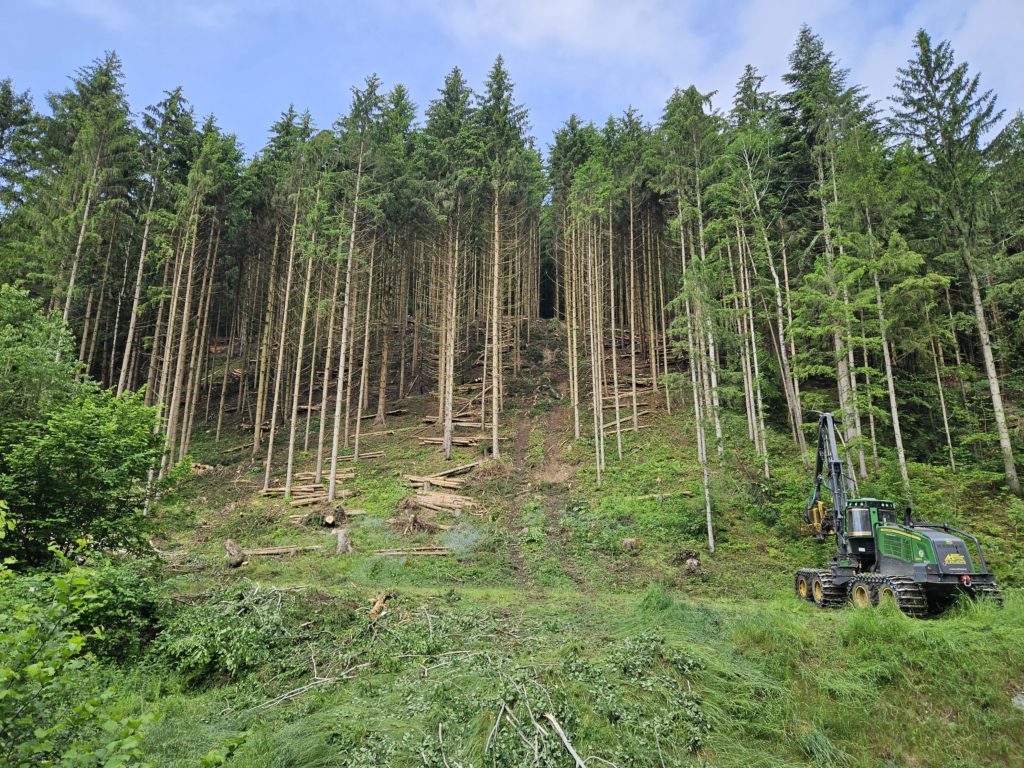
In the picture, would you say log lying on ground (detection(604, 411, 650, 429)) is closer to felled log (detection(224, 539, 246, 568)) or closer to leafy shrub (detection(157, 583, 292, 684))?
felled log (detection(224, 539, 246, 568))

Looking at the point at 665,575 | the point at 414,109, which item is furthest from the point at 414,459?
the point at 414,109

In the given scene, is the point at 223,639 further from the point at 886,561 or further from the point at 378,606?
the point at 886,561

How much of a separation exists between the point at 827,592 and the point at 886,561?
52.7 inches

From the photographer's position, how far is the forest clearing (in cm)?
522

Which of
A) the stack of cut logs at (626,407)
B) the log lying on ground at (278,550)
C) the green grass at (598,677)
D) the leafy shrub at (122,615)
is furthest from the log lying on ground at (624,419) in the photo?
the leafy shrub at (122,615)

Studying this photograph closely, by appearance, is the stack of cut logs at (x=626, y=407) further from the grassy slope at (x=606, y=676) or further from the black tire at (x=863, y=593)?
the black tire at (x=863, y=593)

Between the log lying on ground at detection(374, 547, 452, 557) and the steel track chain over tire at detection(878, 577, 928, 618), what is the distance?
10534 mm

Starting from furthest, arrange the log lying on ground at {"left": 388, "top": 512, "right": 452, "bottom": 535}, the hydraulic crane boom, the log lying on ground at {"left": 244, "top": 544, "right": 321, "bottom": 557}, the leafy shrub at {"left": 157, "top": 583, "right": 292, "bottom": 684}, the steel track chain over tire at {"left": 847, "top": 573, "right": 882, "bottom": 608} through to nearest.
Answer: the log lying on ground at {"left": 388, "top": 512, "right": 452, "bottom": 535}, the log lying on ground at {"left": 244, "top": 544, "right": 321, "bottom": 557}, the hydraulic crane boom, the steel track chain over tire at {"left": 847, "top": 573, "right": 882, "bottom": 608}, the leafy shrub at {"left": 157, "top": 583, "right": 292, "bottom": 684}

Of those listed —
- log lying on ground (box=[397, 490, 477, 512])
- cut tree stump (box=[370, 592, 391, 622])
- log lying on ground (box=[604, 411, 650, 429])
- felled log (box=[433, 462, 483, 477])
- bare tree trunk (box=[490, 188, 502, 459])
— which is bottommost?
cut tree stump (box=[370, 592, 391, 622])

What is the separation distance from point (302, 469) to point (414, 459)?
5.48 meters

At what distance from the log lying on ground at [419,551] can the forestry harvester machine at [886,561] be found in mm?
9398

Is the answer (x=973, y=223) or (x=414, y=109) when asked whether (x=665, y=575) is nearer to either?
(x=973, y=223)

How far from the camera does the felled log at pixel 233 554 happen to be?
13599 millimetres

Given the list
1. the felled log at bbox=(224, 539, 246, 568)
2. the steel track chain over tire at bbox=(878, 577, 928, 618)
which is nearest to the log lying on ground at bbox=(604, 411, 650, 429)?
the steel track chain over tire at bbox=(878, 577, 928, 618)
